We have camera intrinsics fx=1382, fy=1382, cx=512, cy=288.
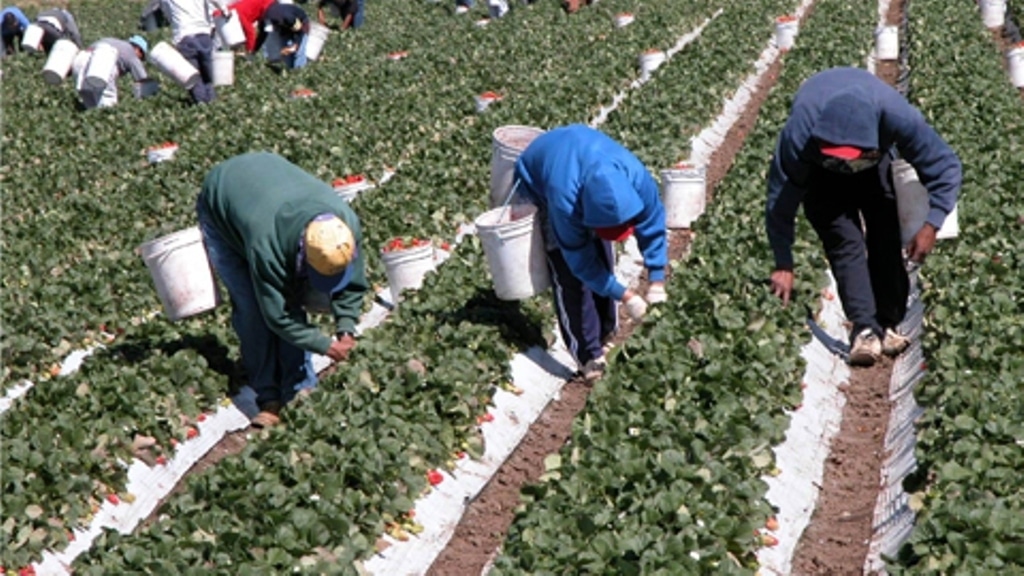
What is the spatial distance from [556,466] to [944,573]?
169 cm

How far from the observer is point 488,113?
13.1 metres

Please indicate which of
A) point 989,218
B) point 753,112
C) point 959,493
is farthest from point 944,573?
point 753,112

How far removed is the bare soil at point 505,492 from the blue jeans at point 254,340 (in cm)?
119

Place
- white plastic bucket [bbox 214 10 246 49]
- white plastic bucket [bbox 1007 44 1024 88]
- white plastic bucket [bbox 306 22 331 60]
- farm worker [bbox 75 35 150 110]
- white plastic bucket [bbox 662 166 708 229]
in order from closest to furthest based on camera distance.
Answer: white plastic bucket [bbox 662 166 708 229], white plastic bucket [bbox 1007 44 1024 88], farm worker [bbox 75 35 150 110], white plastic bucket [bbox 214 10 246 49], white plastic bucket [bbox 306 22 331 60]

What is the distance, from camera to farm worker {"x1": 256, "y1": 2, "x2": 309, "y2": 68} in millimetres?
17500

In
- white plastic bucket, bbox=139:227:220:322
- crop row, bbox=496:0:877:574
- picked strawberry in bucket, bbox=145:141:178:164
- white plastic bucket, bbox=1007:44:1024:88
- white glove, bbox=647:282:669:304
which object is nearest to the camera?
crop row, bbox=496:0:877:574

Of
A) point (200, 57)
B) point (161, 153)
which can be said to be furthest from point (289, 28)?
point (161, 153)

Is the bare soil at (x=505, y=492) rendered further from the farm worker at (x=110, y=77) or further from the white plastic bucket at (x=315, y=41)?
the white plastic bucket at (x=315, y=41)

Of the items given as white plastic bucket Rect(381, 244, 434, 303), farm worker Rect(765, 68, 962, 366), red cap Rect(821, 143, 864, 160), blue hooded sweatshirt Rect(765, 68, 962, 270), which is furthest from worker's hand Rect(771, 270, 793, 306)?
white plastic bucket Rect(381, 244, 434, 303)

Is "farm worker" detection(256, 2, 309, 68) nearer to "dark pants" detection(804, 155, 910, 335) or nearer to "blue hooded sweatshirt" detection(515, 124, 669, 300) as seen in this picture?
"blue hooded sweatshirt" detection(515, 124, 669, 300)

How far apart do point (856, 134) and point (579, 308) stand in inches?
67.9

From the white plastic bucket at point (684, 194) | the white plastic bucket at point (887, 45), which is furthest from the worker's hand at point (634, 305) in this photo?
the white plastic bucket at point (887, 45)

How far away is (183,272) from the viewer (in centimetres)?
702

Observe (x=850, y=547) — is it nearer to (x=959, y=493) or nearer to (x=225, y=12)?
(x=959, y=493)
